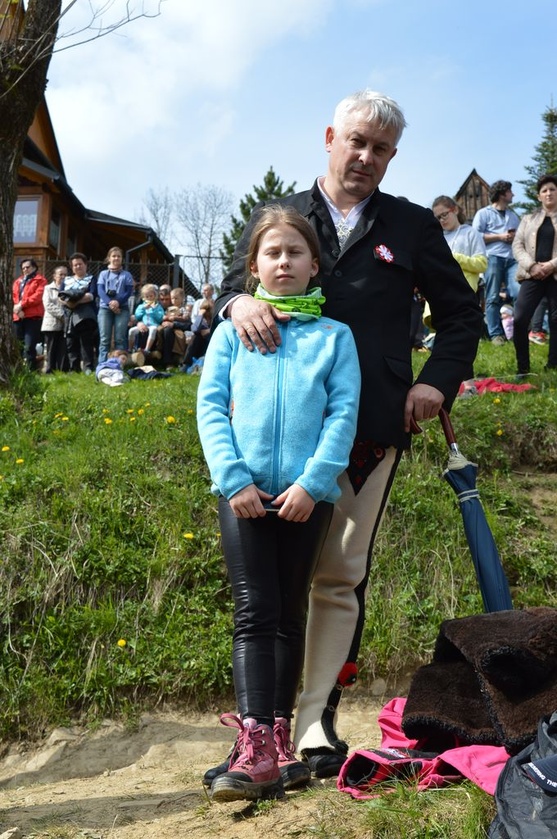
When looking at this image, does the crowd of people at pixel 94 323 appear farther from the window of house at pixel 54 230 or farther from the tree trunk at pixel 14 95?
the window of house at pixel 54 230

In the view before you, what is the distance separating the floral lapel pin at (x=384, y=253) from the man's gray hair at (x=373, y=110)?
40 centimetres

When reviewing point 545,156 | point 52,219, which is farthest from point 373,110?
point 545,156

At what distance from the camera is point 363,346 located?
10.6ft

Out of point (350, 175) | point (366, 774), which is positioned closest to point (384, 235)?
point (350, 175)

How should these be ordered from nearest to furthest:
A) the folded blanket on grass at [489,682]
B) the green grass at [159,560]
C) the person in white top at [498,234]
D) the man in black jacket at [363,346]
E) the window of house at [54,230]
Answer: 1. the folded blanket on grass at [489,682]
2. the man in black jacket at [363,346]
3. the green grass at [159,560]
4. the person in white top at [498,234]
5. the window of house at [54,230]

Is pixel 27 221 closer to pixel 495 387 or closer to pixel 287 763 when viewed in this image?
pixel 495 387

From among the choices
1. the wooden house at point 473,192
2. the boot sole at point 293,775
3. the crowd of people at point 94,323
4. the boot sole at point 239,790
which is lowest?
the boot sole at point 293,775

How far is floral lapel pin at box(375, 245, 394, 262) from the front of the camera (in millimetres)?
3275

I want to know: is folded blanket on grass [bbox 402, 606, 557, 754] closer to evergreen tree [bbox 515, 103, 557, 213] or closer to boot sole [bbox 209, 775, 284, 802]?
boot sole [bbox 209, 775, 284, 802]

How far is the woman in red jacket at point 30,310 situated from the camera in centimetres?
1280

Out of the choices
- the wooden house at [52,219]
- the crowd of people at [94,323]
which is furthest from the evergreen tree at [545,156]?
the crowd of people at [94,323]

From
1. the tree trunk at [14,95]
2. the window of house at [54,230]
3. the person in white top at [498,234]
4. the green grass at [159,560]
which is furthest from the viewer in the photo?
the window of house at [54,230]

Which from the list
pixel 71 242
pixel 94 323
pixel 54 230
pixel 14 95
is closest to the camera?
pixel 14 95

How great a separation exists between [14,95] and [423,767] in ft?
22.2
